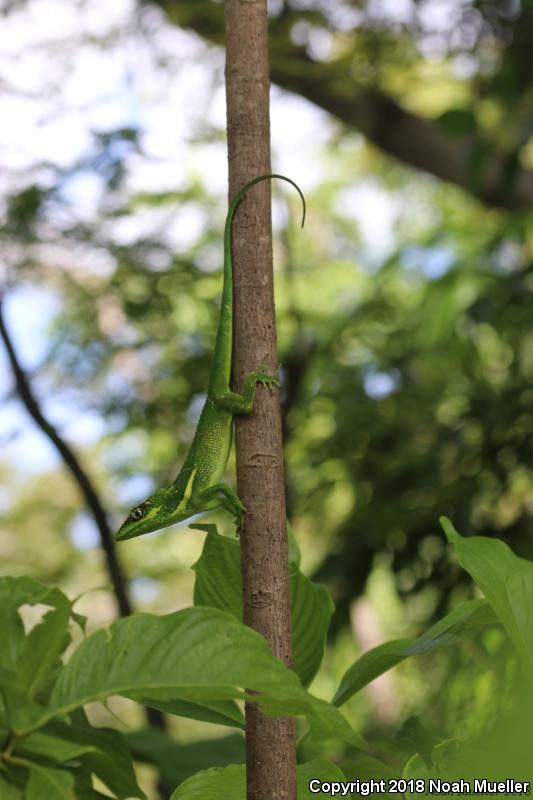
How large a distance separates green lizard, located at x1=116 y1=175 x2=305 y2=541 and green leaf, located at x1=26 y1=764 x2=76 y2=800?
1.28ft

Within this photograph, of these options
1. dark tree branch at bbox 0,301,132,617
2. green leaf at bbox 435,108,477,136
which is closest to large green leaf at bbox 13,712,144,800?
dark tree branch at bbox 0,301,132,617

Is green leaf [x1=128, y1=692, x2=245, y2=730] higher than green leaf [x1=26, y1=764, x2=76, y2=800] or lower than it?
higher

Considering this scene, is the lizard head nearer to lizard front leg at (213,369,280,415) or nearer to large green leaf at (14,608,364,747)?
lizard front leg at (213,369,280,415)

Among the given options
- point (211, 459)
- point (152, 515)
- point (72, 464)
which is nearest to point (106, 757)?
point (211, 459)

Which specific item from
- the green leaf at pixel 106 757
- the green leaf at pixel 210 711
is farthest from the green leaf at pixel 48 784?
the green leaf at pixel 210 711

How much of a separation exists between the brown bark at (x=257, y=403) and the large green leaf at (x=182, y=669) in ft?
0.37

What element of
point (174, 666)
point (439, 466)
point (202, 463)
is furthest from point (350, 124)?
point (174, 666)

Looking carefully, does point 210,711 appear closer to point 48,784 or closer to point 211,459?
point 48,784

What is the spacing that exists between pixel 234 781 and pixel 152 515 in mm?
745

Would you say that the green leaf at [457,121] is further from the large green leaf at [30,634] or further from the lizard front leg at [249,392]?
the large green leaf at [30,634]

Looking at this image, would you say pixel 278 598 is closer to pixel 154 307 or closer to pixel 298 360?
pixel 154 307

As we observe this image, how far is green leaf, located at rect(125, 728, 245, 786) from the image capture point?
58.5 inches

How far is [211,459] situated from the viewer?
4.70ft

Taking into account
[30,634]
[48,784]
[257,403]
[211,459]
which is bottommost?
[48,784]
